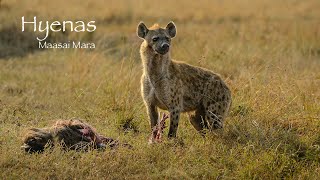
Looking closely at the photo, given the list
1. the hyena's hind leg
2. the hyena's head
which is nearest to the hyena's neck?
the hyena's head

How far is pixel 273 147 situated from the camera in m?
→ 6.80

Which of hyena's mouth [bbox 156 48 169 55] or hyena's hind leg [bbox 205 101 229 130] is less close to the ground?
hyena's mouth [bbox 156 48 169 55]

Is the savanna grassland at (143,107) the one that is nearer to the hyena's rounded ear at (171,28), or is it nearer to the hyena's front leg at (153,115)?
the hyena's front leg at (153,115)

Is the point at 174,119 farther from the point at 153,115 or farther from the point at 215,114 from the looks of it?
the point at 215,114

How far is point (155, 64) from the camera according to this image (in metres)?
7.25

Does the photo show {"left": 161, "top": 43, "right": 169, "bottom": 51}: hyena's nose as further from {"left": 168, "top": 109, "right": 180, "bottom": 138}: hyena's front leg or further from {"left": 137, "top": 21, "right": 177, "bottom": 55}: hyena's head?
{"left": 168, "top": 109, "right": 180, "bottom": 138}: hyena's front leg

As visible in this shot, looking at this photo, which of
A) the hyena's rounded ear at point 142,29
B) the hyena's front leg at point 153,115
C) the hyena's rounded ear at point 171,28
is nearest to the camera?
the hyena's front leg at point 153,115

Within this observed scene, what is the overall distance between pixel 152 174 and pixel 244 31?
951 cm

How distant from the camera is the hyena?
7172mm

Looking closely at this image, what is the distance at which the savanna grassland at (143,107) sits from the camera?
6281 mm

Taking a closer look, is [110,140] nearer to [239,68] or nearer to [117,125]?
[117,125]

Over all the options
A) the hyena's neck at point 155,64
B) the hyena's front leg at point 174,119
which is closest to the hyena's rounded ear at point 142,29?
the hyena's neck at point 155,64

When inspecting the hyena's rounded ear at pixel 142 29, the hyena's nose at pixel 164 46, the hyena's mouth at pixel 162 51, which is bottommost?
the hyena's mouth at pixel 162 51

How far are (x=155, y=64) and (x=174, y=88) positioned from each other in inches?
13.8
